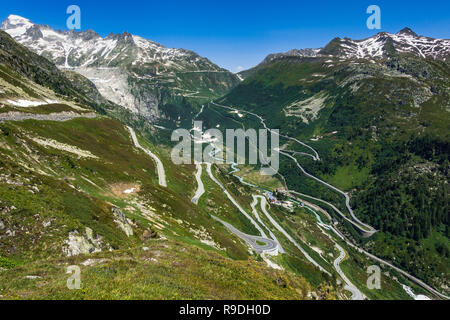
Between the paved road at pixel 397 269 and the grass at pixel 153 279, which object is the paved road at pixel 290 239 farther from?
the grass at pixel 153 279

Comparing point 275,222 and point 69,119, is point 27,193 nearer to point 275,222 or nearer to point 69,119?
point 69,119

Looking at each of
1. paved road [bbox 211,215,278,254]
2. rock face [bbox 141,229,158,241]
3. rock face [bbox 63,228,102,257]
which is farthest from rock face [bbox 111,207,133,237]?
paved road [bbox 211,215,278,254]

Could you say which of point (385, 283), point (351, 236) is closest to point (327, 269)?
point (385, 283)

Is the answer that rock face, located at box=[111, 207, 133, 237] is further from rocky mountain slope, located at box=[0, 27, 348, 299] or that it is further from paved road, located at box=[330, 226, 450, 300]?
paved road, located at box=[330, 226, 450, 300]

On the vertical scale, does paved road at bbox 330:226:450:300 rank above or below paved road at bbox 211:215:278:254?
below

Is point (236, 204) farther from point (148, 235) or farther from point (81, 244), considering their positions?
point (81, 244)

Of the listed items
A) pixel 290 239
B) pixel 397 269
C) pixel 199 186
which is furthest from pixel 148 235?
pixel 397 269

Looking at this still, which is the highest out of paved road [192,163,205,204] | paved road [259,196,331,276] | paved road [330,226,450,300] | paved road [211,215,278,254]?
paved road [192,163,205,204]
